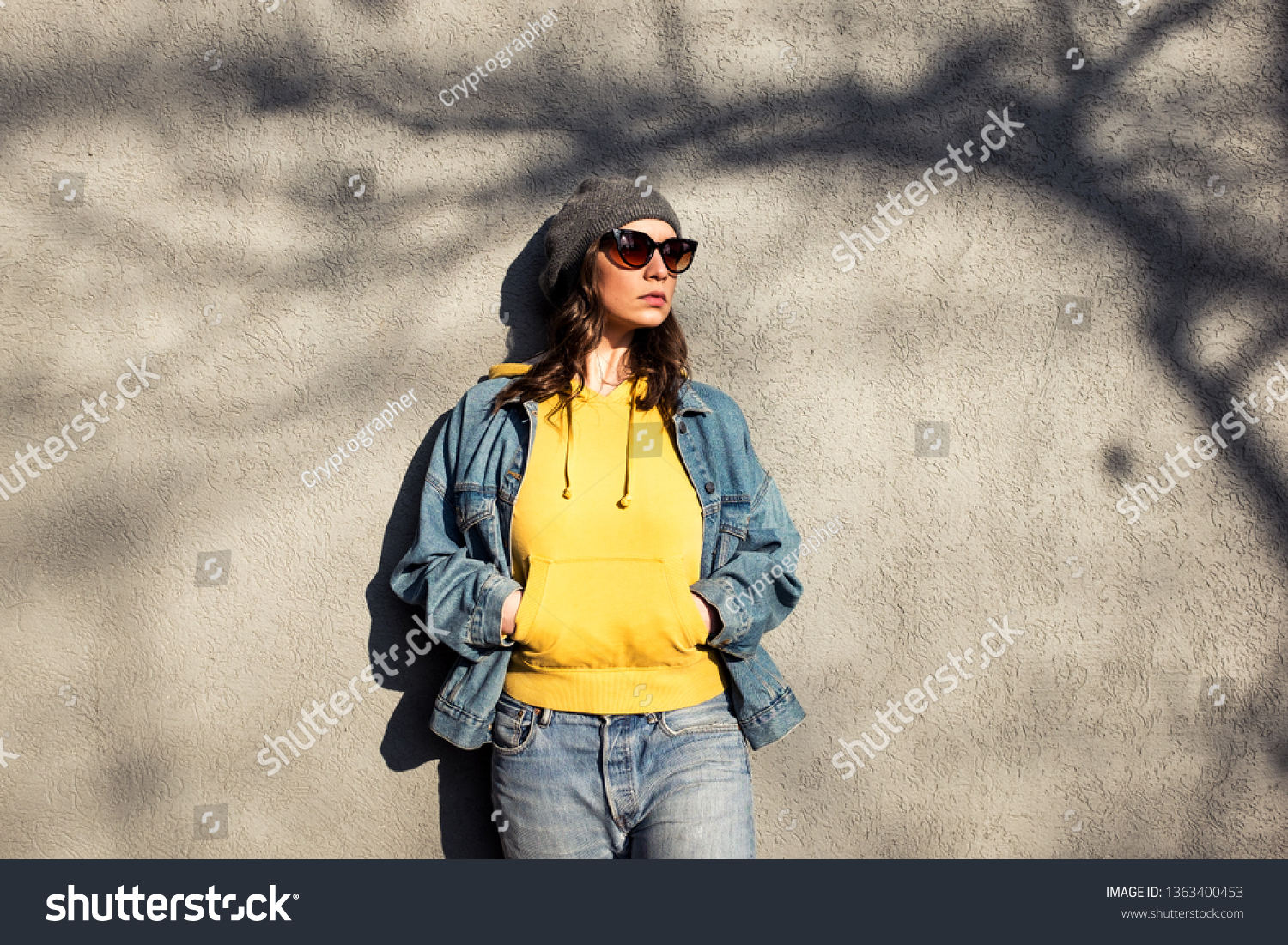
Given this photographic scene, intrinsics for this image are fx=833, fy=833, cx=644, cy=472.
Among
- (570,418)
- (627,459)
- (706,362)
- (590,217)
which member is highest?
(590,217)

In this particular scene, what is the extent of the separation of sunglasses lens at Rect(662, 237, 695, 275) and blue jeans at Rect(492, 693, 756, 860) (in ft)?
3.73

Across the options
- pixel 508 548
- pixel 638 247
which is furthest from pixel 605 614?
pixel 638 247

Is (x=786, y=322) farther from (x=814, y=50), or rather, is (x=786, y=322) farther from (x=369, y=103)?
(x=369, y=103)

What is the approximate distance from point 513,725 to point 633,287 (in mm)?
1157

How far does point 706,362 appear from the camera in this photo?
254 centimetres

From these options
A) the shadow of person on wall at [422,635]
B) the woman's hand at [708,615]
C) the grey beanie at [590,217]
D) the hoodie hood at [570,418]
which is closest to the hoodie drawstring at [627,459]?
the hoodie hood at [570,418]

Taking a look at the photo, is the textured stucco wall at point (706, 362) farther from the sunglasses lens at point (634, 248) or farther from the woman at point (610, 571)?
the sunglasses lens at point (634, 248)

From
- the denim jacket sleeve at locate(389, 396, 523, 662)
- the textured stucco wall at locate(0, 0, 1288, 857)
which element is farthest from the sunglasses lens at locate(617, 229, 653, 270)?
the denim jacket sleeve at locate(389, 396, 523, 662)

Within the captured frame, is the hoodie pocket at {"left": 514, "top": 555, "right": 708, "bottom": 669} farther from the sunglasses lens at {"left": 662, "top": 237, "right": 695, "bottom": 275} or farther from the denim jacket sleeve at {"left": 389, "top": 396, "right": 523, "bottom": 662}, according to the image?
the sunglasses lens at {"left": 662, "top": 237, "right": 695, "bottom": 275}

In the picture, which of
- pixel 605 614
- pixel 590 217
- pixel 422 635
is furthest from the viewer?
pixel 422 635

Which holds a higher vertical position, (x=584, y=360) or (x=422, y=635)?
(x=584, y=360)

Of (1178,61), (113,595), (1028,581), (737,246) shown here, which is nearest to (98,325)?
(113,595)

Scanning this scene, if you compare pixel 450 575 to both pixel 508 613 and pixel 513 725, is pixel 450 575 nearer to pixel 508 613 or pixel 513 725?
pixel 508 613

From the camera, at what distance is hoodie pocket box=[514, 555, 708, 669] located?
1978mm
